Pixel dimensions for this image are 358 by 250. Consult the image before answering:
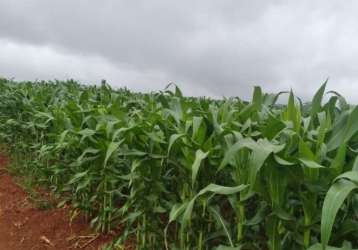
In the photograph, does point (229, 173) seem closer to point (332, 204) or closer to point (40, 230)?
point (332, 204)

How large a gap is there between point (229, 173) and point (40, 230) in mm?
2135

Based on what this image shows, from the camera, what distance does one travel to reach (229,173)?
225 cm

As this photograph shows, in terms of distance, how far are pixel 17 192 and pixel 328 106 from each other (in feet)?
12.4

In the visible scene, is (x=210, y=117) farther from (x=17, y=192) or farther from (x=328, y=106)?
(x=17, y=192)

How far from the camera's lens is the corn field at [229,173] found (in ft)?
5.28

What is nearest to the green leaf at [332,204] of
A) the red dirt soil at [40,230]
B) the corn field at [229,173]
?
the corn field at [229,173]

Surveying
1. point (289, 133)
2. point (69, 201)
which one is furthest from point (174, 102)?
point (69, 201)

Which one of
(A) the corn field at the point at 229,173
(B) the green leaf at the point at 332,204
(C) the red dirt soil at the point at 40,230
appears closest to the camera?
(B) the green leaf at the point at 332,204

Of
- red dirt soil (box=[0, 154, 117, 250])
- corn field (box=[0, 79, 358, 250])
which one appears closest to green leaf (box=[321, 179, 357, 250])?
corn field (box=[0, 79, 358, 250])

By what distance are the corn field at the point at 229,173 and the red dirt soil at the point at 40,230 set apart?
122mm

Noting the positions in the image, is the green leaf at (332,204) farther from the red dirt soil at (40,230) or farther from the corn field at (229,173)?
the red dirt soil at (40,230)

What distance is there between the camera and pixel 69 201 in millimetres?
4199

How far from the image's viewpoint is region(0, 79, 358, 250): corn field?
1609 mm

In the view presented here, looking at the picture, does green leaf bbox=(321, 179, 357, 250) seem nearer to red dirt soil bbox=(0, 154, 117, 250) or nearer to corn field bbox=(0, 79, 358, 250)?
corn field bbox=(0, 79, 358, 250)
